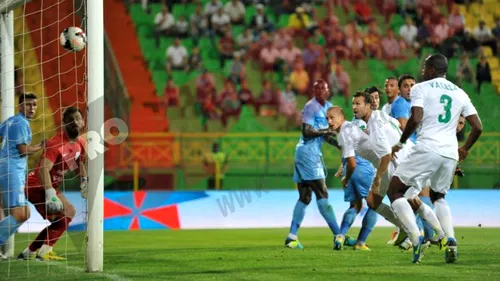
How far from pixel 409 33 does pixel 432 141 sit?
1689 cm

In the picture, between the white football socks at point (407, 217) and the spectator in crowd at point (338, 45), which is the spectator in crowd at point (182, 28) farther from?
the white football socks at point (407, 217)

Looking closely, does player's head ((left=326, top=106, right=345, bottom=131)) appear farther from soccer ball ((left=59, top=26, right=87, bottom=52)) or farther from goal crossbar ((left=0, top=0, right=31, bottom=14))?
goal crossbar ((left=0, top=0, right=31, bottom=14))

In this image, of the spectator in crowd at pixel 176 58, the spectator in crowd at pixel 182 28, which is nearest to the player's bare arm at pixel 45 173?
the spectator in crowd at pixel 176 58

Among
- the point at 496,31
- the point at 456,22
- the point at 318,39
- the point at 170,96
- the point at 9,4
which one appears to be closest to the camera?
the point at 9,4

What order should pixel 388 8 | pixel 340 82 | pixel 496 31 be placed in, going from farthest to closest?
pixel 388 8 < pixel 496 31 < pixel 340 82

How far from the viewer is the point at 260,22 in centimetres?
2625

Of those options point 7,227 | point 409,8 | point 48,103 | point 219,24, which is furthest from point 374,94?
point 409,8

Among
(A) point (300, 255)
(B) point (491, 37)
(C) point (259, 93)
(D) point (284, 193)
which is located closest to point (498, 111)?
(B) point (491, 37)

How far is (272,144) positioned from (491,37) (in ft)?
25.6

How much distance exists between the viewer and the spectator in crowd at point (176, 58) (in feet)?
82.9

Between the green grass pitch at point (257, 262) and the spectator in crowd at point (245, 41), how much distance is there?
1105cm

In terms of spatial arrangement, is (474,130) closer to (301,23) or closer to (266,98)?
(266,98)

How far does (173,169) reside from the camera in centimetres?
2153

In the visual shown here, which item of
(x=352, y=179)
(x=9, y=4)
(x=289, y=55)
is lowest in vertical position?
(x=352, y=179)
